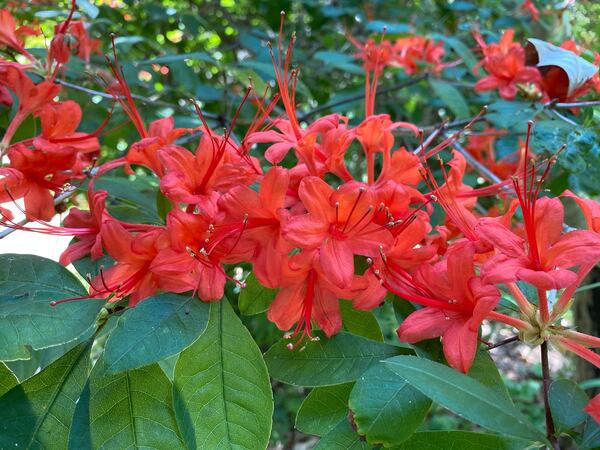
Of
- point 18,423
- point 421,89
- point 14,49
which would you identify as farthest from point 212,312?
point 421,89

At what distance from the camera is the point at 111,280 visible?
757mm

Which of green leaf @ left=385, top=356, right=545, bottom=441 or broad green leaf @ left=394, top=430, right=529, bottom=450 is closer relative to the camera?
green leaf @ left=385, top=356, right=545, bottom=441

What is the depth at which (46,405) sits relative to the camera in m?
0.70

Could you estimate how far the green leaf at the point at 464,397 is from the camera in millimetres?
536

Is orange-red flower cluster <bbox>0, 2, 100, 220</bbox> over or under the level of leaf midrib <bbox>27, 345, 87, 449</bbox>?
over

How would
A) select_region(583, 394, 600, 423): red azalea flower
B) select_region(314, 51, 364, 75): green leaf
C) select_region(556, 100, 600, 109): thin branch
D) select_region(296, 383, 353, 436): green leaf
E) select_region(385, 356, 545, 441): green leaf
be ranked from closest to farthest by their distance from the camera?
select_region(385, 356, 545, 441): green leaf → select_region(583, 394, 600, 423): red azalea flower → select_region(296, 383, 353, 436): green leaf → select_region(556, 100, 600, 109): thin branch → select_region(314, 51, 364, 75): green leaf

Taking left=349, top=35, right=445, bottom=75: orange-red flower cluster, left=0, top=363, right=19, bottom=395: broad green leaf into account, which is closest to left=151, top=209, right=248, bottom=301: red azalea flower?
left=0, top=363, right=19, bottom=395: broad green leaf

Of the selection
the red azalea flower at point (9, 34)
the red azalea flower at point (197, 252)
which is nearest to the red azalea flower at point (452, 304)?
the red azalea flower at point (197, 252)

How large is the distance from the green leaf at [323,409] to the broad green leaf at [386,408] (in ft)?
0.37

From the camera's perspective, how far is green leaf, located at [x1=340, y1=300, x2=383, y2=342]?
0.83 metres

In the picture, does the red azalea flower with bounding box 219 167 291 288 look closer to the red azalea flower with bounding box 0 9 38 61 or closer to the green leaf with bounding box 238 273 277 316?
the green leaf with bounding box 238 273 277 316

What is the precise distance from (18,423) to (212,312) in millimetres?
235

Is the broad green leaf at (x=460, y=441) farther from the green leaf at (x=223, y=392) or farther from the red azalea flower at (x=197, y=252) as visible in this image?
the red azalea flower at (x=197, y=252)

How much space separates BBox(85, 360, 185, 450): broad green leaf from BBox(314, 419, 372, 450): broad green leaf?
0.50ft
